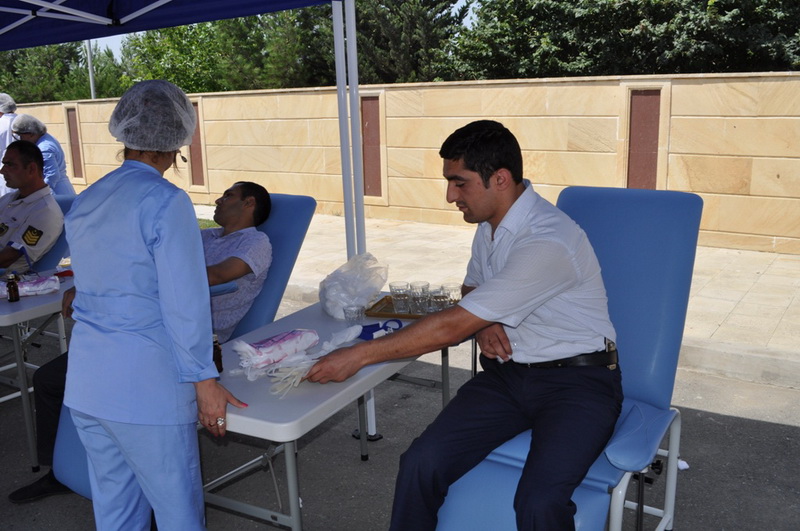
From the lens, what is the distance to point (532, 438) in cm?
218

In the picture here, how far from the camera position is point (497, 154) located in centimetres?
229

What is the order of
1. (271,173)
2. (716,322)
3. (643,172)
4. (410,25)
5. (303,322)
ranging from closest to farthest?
(303,322), (716,322), (643,172), (271,173), (410,25)

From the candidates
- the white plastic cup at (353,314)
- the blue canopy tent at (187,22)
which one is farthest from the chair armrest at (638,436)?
the blue canopy tent at (187,22)

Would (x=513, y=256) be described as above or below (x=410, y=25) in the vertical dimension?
below

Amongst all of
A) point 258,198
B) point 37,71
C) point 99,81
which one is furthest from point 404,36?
point 258,198

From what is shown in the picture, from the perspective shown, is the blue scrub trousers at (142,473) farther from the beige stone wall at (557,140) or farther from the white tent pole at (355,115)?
the beige stone wall at (557,140)

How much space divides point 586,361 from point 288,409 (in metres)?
0.96

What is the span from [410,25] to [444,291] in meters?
20.4

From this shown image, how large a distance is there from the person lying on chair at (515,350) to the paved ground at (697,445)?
0.82 m

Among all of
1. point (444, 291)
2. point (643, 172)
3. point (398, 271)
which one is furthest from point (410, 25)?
point (444, 291)

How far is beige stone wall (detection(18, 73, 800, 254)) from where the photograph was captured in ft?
24.2

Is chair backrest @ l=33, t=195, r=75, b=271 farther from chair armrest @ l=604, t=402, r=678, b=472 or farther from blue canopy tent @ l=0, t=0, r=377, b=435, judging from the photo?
chair armrest @ l=604, t=402, r=678, b=472

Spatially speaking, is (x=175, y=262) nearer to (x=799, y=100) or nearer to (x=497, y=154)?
(x=497, y=154)

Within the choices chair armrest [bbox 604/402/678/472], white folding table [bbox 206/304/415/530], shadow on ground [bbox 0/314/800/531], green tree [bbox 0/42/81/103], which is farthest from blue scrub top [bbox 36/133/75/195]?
green tree [bbox 0/42/81/103]
